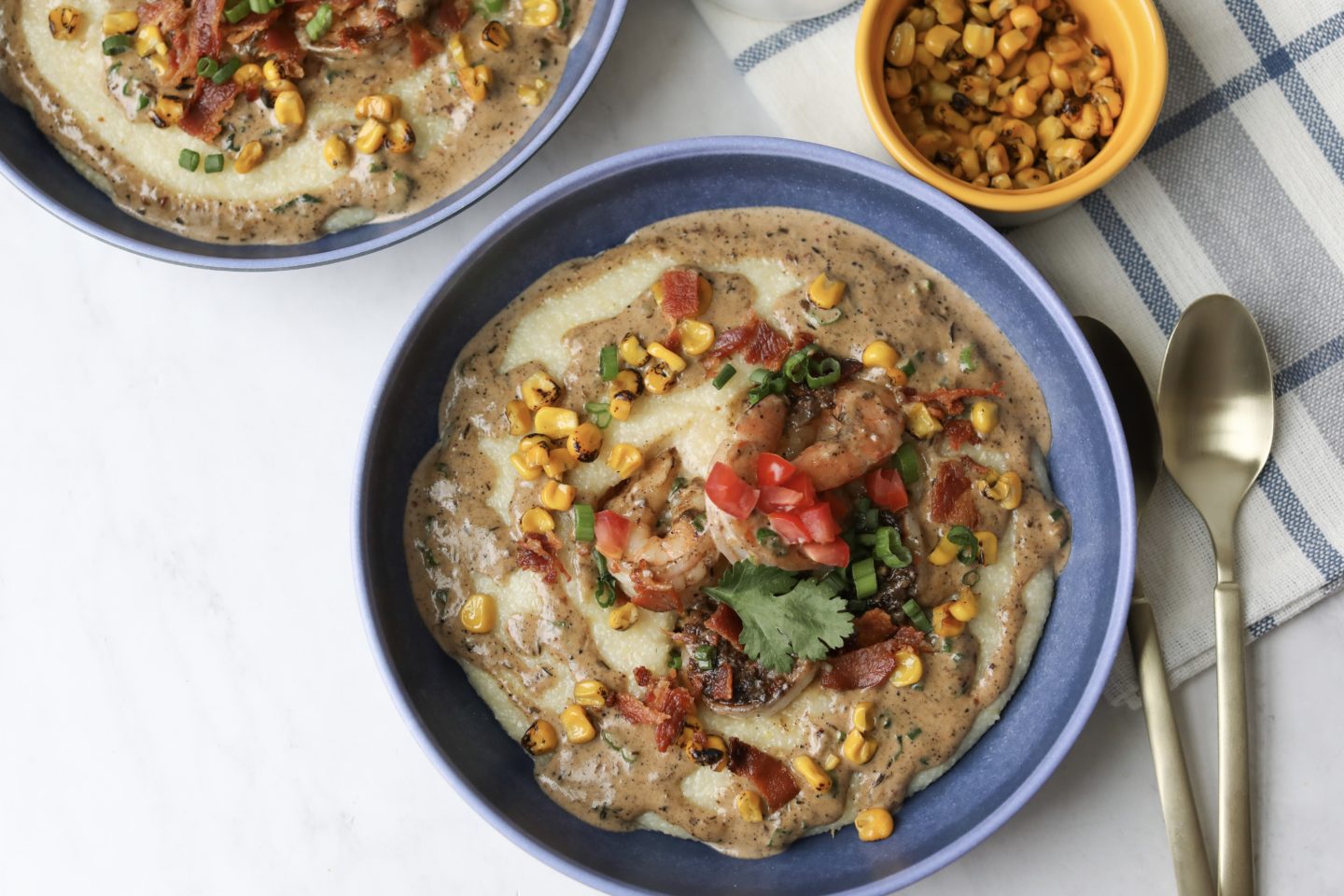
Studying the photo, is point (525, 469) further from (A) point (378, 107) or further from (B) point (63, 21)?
(B) point (63, 21)

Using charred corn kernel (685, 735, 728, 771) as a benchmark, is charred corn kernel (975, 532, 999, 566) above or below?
below

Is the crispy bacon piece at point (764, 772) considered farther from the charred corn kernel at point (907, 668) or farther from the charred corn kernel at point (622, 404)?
the charred corn kernel at point (622, 404)

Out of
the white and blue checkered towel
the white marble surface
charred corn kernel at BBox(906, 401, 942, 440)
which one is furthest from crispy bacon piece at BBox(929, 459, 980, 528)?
the white marble surface

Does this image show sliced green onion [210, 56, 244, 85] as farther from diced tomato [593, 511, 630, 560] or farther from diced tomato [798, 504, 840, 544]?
diced tomato [798, 504, 840, 544]

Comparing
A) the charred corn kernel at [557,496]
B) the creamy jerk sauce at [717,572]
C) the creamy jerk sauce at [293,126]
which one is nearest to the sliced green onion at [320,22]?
the creamy jerk sauce at [293,126]

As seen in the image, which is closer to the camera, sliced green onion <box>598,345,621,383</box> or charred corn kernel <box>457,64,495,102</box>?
sliced green onion <box>598,345,621,383</box>

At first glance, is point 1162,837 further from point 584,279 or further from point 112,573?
point 112,573

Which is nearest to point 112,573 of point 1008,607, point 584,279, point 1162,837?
point 584,279
